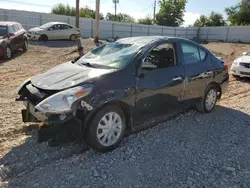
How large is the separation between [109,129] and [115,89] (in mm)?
575

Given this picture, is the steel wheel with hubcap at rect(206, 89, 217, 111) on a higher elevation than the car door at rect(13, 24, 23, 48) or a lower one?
lower

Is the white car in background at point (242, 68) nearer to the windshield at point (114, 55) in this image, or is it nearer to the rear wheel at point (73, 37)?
the windshield at point (114, 55)

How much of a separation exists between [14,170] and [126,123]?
165cm

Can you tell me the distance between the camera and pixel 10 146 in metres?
3.83

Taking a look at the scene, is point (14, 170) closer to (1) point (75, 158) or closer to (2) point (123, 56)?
(1) point (75, 158)

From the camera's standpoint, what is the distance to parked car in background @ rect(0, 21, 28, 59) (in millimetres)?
11141

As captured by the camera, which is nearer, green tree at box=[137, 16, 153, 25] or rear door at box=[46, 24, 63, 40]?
rear door at box=[46, 24, 63, 40]

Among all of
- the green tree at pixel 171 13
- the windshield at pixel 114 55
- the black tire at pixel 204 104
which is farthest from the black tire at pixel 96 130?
the green tree at pixel 171 13

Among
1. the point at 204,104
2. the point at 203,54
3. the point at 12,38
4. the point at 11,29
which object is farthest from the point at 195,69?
the point at 11,29

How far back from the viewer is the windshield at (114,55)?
397 centimetres

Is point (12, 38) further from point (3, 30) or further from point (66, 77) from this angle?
point (66, 77)

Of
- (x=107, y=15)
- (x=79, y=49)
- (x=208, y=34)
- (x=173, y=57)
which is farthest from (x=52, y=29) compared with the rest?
(x=107, y=15)

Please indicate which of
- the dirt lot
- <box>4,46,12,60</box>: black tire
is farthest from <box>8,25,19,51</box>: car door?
the dirt lot

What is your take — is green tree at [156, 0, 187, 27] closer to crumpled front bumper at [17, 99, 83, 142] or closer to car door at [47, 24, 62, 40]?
car door at [47, 24, 62, 40]
